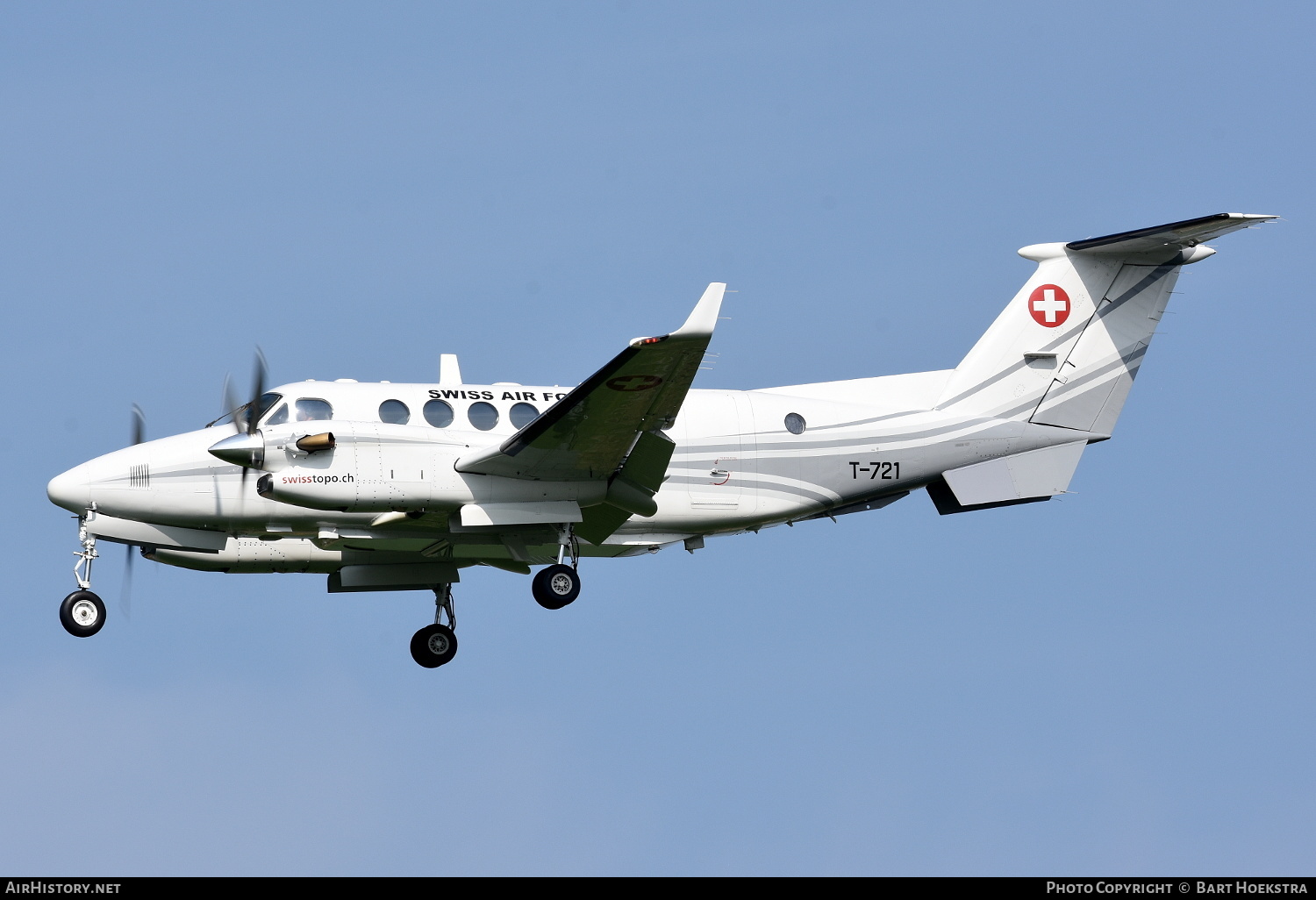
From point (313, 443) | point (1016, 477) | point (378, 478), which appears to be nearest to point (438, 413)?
point (378, 478)

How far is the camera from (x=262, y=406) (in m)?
19.7

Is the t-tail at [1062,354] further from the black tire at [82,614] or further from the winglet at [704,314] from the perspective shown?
the black tire at [82,614]

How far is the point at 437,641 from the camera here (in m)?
22.6

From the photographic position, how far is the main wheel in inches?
778

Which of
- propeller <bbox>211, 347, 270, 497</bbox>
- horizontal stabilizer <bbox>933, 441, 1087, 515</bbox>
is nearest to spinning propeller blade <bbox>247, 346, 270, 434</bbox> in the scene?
propeller <bbox>211, 347, 270, 497</bbox>

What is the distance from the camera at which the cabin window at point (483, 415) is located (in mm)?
20188

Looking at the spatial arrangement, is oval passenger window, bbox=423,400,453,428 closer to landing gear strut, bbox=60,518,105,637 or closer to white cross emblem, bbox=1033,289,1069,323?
landing gear strut, bbox=60,518,105,637

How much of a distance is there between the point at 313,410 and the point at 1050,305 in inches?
424

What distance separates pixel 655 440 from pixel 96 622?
23.1 feet

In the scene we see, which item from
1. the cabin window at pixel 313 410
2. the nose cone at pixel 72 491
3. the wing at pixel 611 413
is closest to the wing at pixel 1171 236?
the wing at pixel 611 413

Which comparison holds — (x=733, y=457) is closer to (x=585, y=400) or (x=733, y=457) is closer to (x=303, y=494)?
(x=585, y=400)

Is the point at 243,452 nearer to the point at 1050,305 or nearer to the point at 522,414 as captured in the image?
the point at 522,414

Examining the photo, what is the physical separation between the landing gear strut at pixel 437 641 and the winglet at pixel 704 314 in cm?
712
